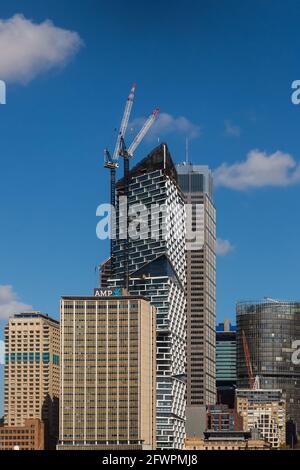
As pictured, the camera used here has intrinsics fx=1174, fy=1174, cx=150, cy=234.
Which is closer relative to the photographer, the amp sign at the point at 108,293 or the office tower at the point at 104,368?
the office tower at the point at 104,368

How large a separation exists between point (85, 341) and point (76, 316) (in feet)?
13.6

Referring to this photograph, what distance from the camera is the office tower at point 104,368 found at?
18025cm

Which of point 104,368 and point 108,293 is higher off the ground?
point 108,293

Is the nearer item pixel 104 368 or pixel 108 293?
pixel 104 368

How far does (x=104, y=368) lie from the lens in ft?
600

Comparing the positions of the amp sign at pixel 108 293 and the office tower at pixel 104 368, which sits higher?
the amp sign at pixel 108 293

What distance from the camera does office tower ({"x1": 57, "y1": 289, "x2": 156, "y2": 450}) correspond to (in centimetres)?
18025

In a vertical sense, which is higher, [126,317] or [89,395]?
[126,317]

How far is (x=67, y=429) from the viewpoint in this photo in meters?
180
